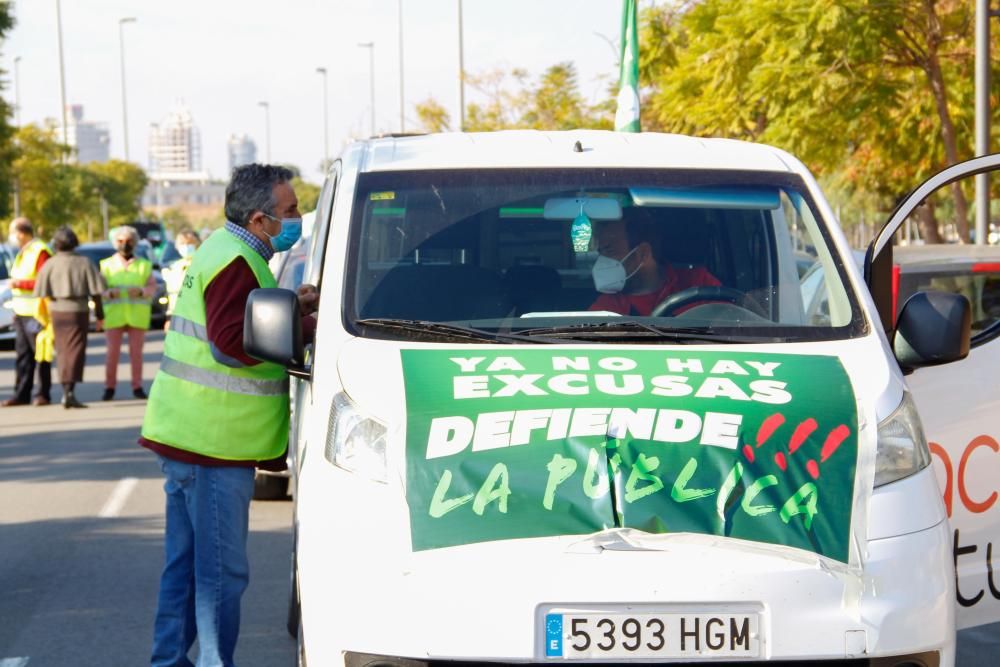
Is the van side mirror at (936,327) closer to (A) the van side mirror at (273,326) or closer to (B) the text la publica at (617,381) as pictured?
(B) the text la publica at (617,381)

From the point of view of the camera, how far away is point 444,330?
450 cm

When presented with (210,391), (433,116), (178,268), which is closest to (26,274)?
(178,268)

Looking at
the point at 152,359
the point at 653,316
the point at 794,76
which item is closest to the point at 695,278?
the point at 653,316

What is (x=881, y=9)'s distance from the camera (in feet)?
65.7

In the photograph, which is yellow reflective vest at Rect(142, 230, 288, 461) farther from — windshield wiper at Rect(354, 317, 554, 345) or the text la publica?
the text la publica

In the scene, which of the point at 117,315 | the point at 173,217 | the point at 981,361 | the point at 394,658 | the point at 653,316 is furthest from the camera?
the point at 173,217

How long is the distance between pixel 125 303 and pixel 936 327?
13233 millimetres

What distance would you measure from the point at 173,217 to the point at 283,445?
158m

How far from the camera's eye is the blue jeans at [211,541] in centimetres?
504

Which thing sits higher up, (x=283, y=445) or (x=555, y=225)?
(x=555, y=225)

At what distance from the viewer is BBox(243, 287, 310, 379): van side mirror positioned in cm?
459

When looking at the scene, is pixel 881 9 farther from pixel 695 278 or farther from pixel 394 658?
pixel 394 658

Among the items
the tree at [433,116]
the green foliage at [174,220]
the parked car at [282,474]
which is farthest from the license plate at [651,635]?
the green foliage at [174,220]

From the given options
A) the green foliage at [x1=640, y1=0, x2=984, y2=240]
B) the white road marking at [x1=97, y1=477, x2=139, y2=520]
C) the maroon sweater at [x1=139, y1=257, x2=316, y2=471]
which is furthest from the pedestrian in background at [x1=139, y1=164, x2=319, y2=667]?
the green foliage at [x1=640, y1=0, x2=984, y2=240]
